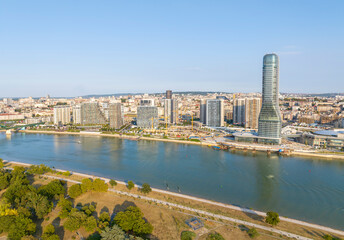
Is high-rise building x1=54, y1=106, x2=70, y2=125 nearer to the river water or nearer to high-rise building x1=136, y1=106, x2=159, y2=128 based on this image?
high-rise building x1=136, y1=106, x2=159, y2=128

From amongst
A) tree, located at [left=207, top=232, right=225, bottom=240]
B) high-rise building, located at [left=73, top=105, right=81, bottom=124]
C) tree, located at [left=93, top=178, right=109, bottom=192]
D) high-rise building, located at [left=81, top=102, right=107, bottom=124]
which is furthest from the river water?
high-rise building, located at [left=73, top=105, right=81, bottom=124]

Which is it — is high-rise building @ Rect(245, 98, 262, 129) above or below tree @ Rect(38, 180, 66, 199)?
above

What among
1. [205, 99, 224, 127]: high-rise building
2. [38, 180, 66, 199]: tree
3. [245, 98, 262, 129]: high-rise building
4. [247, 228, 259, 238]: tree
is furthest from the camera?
[205, 99, 224, 127]: high-rise building

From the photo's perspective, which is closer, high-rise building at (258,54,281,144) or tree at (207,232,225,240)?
tree at (207,232,225,240)

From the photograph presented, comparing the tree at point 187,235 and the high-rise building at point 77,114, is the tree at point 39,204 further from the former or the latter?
the high-rise building at point 77,114

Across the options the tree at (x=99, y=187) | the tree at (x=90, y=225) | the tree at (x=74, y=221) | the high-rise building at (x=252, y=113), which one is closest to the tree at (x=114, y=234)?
the tree at (x=90, y=225)

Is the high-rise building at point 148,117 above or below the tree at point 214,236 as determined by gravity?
above
